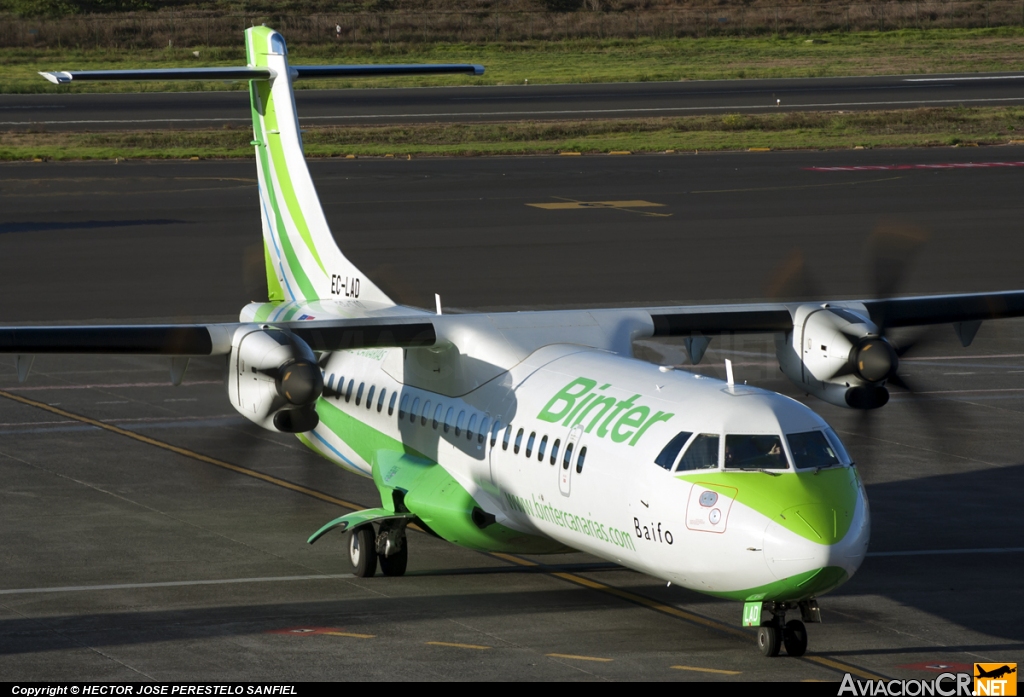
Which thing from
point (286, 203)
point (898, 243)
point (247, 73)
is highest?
point (247, 73)

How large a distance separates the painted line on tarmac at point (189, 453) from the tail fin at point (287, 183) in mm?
3093

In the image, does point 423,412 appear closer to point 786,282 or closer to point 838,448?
point 838,448

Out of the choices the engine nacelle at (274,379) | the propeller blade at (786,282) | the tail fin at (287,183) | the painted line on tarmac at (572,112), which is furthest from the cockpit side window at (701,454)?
the painted line on tarmac at (572,112)

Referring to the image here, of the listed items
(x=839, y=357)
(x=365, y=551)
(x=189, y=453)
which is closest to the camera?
(x=839, y=357)

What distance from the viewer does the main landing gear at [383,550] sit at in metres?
19.2

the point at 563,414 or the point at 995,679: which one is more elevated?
the point at 563,414

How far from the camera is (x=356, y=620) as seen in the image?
17.2 metres

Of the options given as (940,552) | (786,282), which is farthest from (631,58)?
(940,552)

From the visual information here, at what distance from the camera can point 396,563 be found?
19.3 metres

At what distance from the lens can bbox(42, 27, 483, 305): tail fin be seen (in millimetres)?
23328

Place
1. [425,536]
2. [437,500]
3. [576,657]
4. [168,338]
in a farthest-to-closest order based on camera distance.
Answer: [425,536]
[437,500]
[168,338]
[576,657]

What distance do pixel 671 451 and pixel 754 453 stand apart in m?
0.88

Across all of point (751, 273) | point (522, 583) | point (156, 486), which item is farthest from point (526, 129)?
point (522, 583)

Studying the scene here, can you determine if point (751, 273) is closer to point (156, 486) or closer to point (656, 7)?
point (156, 486)
